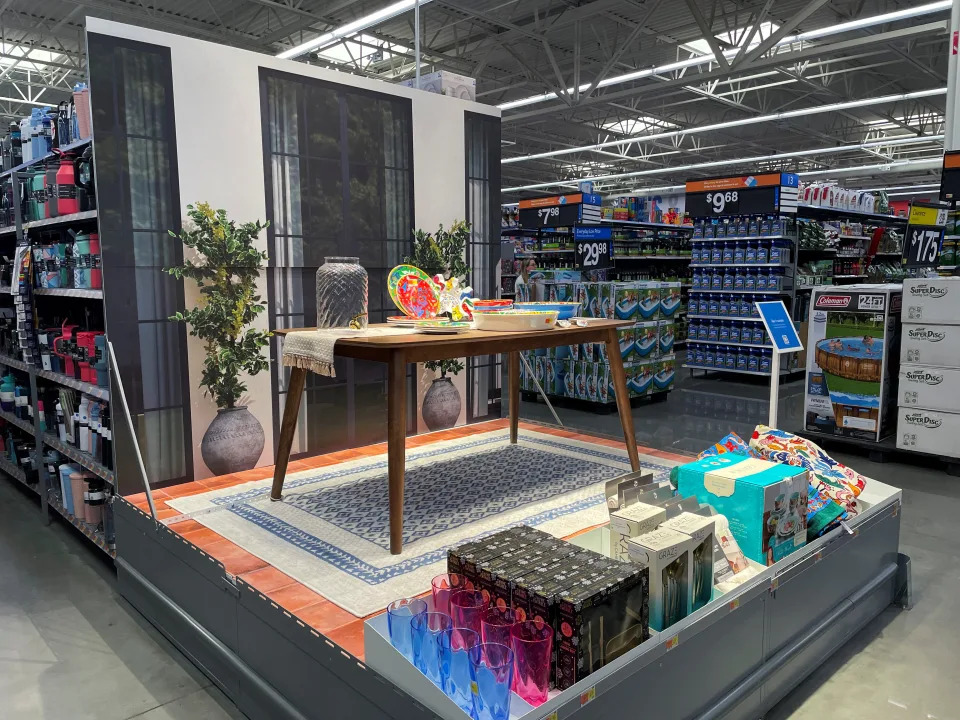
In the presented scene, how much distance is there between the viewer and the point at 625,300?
7012 mm

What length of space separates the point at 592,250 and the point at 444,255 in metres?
5.22

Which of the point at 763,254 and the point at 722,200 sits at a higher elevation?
the point at 722,200

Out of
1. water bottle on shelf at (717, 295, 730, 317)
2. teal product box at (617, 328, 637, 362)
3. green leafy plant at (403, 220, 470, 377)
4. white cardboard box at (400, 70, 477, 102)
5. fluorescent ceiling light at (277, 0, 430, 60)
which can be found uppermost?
fluorescent ceiling light at (277, 0, 430, 60)

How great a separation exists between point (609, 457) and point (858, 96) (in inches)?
545

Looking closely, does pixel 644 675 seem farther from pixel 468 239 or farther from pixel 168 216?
pixel 468 239

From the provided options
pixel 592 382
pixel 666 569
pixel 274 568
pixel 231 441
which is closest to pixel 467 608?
pixel 666 569

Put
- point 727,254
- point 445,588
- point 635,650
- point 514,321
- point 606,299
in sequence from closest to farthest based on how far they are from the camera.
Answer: point 635,650
point 445,588
point 514,321
point 606,299
point 727,254

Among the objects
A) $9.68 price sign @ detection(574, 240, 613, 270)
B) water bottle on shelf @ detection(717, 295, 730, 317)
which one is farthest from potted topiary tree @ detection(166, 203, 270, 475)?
water bottle on shelf @ detection(717, 295, 730, 317)

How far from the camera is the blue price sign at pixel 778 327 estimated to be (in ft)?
10.2

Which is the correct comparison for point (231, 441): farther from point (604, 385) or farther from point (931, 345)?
point (931, 345)

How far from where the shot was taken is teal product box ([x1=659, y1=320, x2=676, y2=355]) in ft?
24.6

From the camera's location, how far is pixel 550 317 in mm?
3061

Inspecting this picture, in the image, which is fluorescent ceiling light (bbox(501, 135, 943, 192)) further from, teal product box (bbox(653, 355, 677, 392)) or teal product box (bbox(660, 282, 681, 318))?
teal product box (bbox(653, 355, 677, 392))

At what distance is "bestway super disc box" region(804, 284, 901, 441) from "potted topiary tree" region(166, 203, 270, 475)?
4.29m
